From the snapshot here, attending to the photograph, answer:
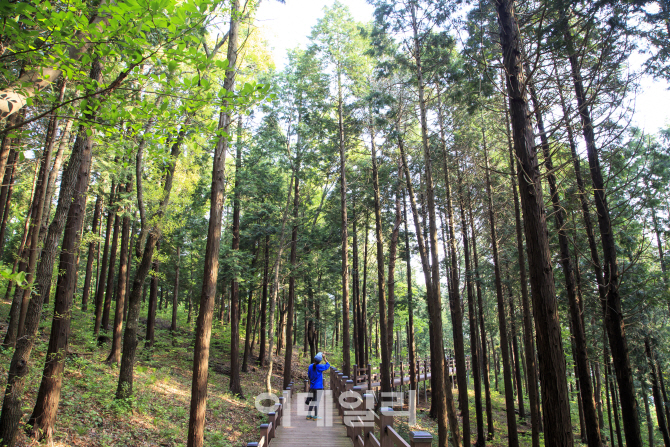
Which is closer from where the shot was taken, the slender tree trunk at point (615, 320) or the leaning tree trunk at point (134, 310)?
the slender tree trunk at point (615, 320)

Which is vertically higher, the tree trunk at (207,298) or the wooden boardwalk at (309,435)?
the tree trunk at (207,298)

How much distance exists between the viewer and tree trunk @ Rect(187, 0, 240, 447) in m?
5.53

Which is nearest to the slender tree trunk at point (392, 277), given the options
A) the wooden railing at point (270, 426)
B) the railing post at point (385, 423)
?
the wooden railing at point (270, 426)

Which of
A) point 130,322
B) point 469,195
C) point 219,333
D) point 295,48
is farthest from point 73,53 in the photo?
point 219,333

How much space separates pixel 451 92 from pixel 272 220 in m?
10.5

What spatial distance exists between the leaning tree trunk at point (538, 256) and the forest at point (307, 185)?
30 mm

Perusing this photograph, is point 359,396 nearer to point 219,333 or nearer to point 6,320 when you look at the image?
point 6,320

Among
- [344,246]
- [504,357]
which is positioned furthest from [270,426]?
[504,357]

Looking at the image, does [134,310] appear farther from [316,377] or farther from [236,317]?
[236,317]

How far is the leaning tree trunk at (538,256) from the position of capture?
14.0ft

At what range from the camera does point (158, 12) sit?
2566 mm

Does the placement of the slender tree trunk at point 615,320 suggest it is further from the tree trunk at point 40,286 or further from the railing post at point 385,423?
the tree trunk at point 40,286

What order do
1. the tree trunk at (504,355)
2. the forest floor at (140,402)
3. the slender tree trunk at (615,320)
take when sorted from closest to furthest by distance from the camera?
the forest floor at (140,402) → the slender tree trunk at (615,320) → the tree trunk at (504,355)

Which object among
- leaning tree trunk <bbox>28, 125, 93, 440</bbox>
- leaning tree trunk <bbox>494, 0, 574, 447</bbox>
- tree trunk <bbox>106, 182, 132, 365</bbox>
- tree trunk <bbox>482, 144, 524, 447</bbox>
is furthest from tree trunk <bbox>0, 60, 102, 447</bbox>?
tree trunk <bbox>482, 144, 524, 447</bbox>
